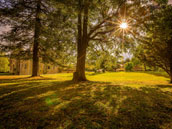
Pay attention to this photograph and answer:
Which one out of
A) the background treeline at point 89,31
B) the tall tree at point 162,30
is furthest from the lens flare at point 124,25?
the tall tree at point 162,30

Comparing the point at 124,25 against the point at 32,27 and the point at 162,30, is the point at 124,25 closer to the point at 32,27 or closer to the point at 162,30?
the point at 162,30

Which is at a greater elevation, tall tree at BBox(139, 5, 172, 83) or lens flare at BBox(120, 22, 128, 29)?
lens flare at BBox(120, 22, 128, 29)

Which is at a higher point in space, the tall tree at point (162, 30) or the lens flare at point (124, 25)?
the lens flare at point (124, 25)

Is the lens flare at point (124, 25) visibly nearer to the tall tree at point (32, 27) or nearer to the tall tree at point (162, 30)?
the tall tree at point (162, 30)

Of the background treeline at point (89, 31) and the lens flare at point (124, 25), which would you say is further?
the lens flare at point (124, 25)

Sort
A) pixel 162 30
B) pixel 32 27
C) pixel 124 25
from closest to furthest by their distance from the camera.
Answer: pixel 162 30
pixel 124 25
pixel 32 27

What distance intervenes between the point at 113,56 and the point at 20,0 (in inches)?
513

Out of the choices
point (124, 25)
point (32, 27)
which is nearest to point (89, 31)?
point (124, 25)

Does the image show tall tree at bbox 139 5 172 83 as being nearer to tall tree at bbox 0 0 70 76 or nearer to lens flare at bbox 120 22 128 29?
lens flare at bbox 120 22 128 29

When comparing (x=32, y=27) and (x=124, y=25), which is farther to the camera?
(x=32, y=27)

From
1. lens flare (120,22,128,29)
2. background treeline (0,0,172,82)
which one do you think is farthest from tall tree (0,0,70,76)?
lens flare (120,22,128,29)

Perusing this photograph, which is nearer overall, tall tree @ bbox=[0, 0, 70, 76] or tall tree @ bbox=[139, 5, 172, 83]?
tall tree @ bbox=[139, 5, 172, 83]

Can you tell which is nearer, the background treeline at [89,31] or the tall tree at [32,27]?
the background treeline at [89,31]

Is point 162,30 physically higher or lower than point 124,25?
lower
